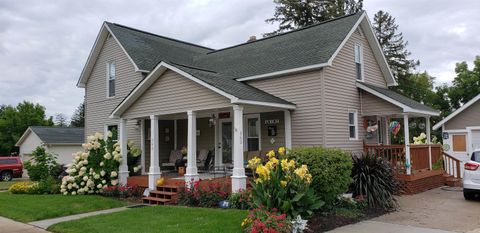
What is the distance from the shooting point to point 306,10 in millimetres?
36594

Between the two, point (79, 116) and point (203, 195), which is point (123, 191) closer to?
point (203, 195)

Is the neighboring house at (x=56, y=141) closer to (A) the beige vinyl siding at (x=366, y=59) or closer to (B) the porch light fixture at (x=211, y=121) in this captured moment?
(B) the porch light fixture at (x=211, y=121)

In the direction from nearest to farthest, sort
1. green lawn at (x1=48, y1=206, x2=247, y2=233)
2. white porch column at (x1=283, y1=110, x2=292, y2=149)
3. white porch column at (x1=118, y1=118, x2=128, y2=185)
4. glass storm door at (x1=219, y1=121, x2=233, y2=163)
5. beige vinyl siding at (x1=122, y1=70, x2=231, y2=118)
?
green lawn at (x1=48, y1=206, x2=247, y2=233)
beige vinyl siding at (x1=122, y1=70, x2=231, y2=118)
white porch column at (x1=283, y1=110, x2=292, y2=149)
white porch column at (x1=118, y1=118, x2=128, y2=185)
glass storm door at (x1=219, y1=121, x2=233, y2=163)

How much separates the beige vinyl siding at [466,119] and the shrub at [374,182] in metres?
10.7


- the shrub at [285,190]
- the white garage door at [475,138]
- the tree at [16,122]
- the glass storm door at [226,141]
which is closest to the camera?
the shrub at [285,190]

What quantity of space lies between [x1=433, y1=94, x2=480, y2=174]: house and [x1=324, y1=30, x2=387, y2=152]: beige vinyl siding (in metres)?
7.13

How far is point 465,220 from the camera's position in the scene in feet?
29.7

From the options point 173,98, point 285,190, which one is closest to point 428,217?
point 285,190

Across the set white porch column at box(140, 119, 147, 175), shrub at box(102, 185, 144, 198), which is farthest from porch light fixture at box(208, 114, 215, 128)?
shrub at box(102, 185, 144, 198)

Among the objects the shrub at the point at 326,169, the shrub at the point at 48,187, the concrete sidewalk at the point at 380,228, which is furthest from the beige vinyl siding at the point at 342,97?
the shrub at the point at 48,187

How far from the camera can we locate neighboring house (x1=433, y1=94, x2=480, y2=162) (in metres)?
19.0

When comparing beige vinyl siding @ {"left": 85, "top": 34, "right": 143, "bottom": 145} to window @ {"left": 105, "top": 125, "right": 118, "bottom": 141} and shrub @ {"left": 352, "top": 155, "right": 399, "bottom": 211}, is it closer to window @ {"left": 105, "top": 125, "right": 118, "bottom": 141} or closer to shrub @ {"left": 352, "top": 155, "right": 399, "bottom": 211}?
A: window @ {"left": 105, "top": 125, "right": 118, "bottom": 141}

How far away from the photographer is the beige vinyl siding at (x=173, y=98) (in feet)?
39.3

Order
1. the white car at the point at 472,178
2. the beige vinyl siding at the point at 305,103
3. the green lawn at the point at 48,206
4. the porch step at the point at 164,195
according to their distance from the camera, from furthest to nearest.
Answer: the beige vinyl siding at the point at 305,103
the porch step at the point at 164,195
the white car at the point at 472,178
the green lawn at the point at 48,206
